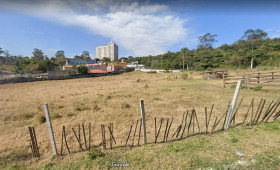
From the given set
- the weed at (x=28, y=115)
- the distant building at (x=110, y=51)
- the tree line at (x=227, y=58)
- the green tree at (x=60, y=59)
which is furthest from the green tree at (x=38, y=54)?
the weed at (x=28, y=115)

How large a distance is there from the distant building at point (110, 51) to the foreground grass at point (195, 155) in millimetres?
116181

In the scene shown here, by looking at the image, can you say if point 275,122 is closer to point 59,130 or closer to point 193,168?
point 193,168

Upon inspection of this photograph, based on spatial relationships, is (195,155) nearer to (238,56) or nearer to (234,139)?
(234,139)

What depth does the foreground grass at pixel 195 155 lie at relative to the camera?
2.46m

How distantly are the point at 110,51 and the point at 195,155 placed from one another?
398ft

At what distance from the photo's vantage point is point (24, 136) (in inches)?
160

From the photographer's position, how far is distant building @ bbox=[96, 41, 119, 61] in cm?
11342

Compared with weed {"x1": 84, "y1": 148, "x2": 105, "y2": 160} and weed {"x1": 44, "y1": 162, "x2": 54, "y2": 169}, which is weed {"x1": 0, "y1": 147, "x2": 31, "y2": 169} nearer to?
Result: weed {"x1": 44, "y1": 162, "x2": 54, "y2": 169}

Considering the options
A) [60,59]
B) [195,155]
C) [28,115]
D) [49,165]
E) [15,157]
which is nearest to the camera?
[49,165]

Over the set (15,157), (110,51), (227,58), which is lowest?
(15,157)

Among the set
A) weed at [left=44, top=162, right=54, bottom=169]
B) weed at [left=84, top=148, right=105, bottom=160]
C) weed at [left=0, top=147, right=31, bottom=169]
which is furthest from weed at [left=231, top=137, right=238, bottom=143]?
weed at [left=0, top=147, right=31, bottom=169]

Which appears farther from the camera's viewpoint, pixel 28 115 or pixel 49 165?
pixel 28 115

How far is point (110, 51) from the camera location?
4569 inches

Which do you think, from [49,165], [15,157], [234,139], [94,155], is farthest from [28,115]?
[234,139]
